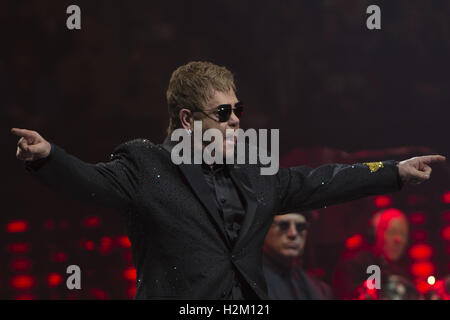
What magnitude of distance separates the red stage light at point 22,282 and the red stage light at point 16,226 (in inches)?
13.3

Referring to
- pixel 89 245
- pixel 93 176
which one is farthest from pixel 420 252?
pixel 93 176

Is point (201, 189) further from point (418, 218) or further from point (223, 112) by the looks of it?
point (418, 218)

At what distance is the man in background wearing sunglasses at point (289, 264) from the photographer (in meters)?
4.12

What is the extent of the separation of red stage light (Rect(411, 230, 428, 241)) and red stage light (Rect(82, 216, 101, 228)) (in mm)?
2337

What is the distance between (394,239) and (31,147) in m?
3.45

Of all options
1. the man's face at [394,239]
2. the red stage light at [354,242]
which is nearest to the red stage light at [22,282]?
the red stage light at [354,242]

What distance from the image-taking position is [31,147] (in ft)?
5.92

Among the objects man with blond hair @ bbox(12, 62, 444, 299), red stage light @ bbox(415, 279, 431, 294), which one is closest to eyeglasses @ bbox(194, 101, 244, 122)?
man with blond hair @ bbox(12, 62, 444, 299)

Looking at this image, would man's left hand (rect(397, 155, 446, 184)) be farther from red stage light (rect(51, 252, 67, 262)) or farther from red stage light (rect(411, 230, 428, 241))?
red stage light (rect(51, 252, 67, 262))

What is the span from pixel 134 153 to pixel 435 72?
3.15 m

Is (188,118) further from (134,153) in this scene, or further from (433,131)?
(433,131)

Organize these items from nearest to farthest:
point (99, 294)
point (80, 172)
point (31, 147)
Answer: point (31, 147), point (80, 172), point (99, 294)
